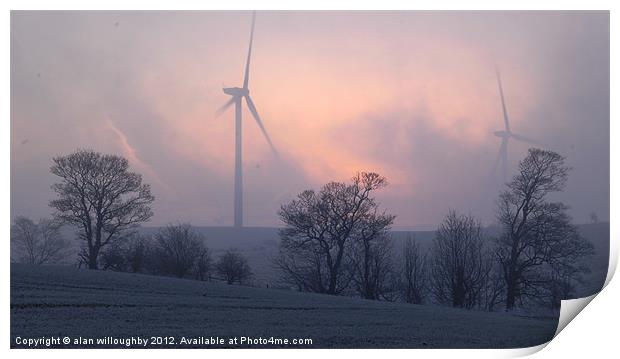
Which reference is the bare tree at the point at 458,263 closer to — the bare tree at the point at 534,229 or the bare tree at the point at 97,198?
the bare tree at the point at 534,229

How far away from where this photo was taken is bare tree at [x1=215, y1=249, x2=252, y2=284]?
16156mm

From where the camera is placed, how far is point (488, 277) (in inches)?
648

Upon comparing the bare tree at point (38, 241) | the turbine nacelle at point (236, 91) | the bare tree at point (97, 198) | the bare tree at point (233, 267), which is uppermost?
the turbine nacelle at point (236, 91)

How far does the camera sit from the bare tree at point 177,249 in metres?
15.5

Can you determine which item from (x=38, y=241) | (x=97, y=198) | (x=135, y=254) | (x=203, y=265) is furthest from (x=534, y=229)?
(x=38, y=241)

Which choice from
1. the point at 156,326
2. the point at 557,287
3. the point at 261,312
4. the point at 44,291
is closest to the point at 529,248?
the point at 557,287

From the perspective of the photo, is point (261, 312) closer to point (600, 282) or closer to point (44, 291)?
point (44, 291)

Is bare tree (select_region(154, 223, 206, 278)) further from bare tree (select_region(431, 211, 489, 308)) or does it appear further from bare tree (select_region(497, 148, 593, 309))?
bare tree (select_region(497, 148, 593, 309))

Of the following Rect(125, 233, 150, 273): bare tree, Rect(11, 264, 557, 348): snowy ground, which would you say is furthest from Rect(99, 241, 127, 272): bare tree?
Rect(11, 264, 557, 348): snowy ground

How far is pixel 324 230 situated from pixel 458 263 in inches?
137

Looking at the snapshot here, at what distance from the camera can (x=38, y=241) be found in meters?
14.9

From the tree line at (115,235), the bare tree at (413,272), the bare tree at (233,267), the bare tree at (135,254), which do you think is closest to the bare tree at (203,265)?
the tree line at (115,235)

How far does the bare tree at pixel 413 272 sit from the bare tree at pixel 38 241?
23.4 ft
